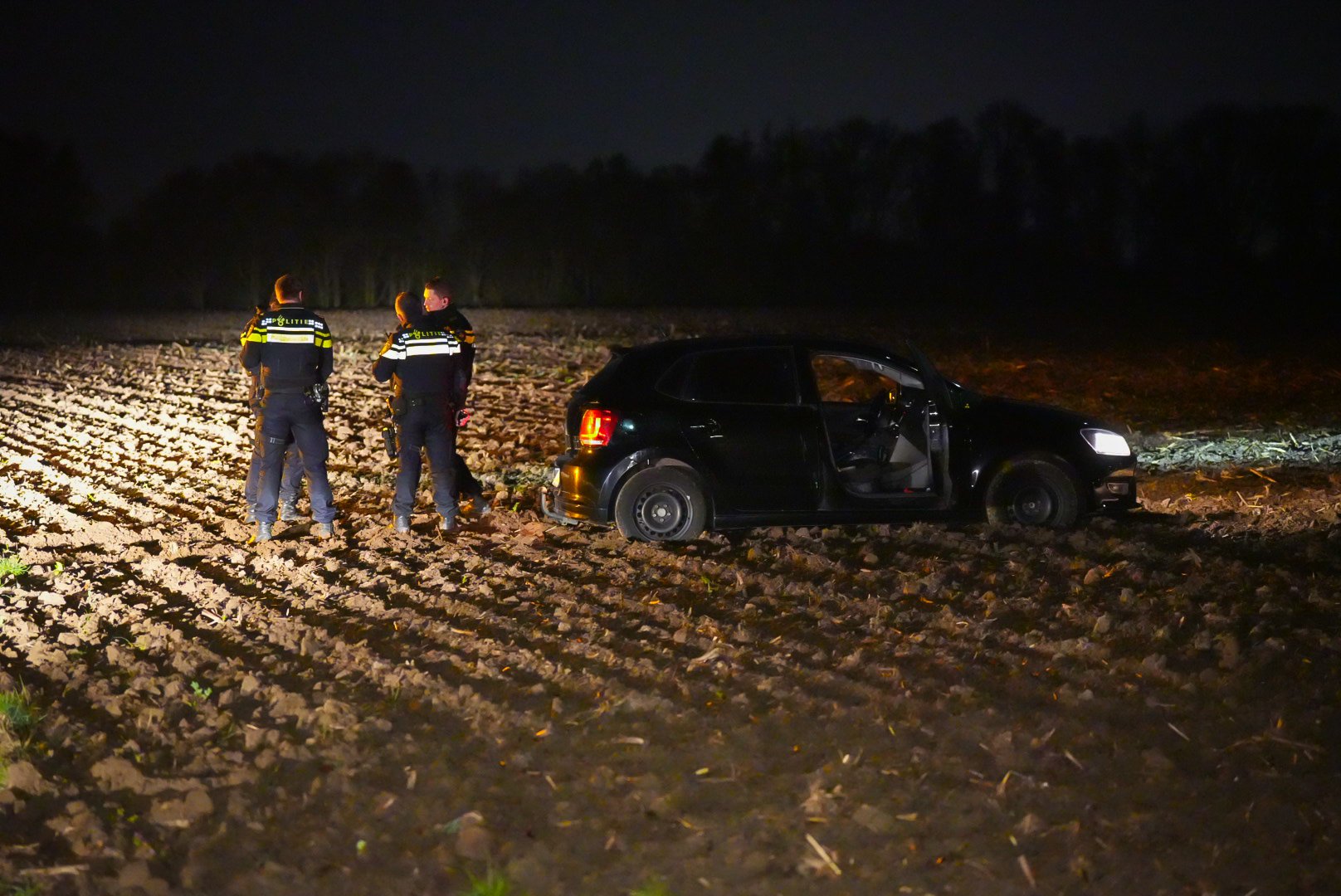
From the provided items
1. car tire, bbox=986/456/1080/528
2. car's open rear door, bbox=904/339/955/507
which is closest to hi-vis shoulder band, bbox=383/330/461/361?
car's open rear door, bbox=904/339/955/507

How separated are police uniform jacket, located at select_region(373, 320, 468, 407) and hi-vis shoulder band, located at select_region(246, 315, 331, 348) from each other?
473 mm

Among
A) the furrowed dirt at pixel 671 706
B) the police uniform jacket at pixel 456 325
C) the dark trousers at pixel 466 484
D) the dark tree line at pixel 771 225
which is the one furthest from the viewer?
the dark tree line at pixel 771 225

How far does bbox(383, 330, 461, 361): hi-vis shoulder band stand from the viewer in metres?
9.97

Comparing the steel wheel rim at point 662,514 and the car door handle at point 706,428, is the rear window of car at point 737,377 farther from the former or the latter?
the steel wheel rim at point 662,514

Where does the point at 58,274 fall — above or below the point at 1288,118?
below

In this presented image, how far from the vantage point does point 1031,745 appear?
5504 mm

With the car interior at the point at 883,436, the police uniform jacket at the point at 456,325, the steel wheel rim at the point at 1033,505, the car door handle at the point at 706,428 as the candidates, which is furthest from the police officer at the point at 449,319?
the steel wheel rim at the point at 1033,505

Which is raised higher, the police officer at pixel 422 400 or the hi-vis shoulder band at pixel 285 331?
the hi-vis shoulder band at pixel 285 331

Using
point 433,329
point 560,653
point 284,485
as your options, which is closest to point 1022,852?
point 560,653

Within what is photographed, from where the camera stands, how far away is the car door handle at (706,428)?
9.35 meters

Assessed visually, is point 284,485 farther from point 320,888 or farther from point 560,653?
point 320,888

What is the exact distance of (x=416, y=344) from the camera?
9977mm

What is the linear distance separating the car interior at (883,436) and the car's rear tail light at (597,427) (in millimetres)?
1427

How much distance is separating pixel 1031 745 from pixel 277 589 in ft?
15.3
